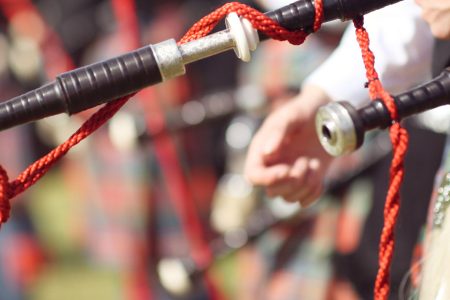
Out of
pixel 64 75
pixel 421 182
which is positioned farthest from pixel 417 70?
pixel 64 75

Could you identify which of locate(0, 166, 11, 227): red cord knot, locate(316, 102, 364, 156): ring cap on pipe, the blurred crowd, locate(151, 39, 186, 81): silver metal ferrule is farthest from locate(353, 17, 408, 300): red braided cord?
the blurred crowd

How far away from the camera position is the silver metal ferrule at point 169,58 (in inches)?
23.1

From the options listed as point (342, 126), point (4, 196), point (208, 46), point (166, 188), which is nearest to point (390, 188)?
point (342, 126)

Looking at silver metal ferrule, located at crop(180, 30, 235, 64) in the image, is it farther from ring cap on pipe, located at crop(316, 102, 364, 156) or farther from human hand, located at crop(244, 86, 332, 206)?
human hand, located at crop(244, 86, 332, 206)

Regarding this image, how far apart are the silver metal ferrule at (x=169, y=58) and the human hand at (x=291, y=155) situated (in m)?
0.21

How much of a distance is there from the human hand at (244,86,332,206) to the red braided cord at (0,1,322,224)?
19 centimetres

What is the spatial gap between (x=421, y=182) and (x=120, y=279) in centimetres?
75

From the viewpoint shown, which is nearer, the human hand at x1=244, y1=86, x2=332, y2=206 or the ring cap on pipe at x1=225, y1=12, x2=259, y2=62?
the ring cap on pipe at x1=225, y1=12, x2=259, y2=62

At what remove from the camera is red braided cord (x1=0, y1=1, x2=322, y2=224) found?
0.59 meters

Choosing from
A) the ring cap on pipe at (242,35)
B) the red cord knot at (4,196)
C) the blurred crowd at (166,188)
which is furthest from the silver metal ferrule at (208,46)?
the blurred crowd at (166,188)

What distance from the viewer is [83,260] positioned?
5.76 ft

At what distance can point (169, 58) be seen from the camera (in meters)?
0.59

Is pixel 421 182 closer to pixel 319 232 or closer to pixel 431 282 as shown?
pixel 319 232

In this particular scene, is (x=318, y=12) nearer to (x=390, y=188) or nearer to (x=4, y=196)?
(x=390, y=188)
